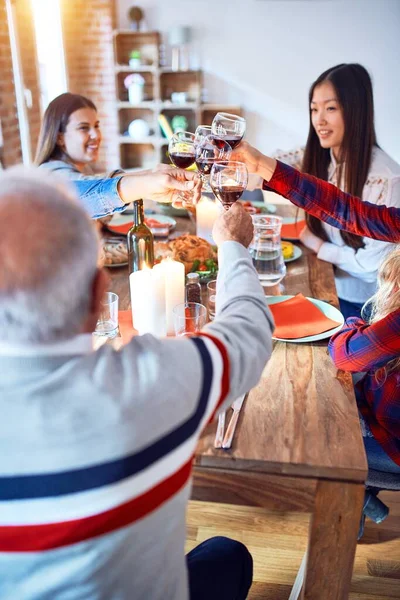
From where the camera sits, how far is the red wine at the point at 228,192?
4.12ft

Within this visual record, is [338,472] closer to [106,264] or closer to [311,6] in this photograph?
[106,264]

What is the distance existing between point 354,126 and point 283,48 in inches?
141

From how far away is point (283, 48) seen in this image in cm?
524

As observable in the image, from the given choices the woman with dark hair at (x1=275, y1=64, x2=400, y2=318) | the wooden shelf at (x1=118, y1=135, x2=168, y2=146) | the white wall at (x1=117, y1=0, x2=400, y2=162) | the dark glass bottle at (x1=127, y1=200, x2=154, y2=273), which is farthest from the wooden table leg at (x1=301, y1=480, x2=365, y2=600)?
the white wall at (x1=117, y1=0, x2=400, y2=162)

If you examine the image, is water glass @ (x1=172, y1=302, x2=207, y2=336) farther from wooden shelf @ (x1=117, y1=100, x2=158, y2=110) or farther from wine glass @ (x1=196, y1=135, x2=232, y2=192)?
wooden shelf @ (x1=117, y1=100, x2=158, y2=110)

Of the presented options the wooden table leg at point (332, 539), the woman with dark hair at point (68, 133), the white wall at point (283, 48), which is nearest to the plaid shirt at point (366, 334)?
the wooden table leg at point (332, 539)

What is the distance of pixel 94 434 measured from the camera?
60cm

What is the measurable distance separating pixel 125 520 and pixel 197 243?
119cm

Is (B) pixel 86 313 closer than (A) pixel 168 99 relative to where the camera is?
Yes

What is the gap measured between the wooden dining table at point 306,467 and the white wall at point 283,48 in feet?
15.9

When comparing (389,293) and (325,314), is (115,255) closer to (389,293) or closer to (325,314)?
(325,314)

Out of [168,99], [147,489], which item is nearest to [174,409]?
[147,489]

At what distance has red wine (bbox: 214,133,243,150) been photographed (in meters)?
1.42

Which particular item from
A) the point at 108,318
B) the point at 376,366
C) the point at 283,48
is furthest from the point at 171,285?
the point at 283,48
